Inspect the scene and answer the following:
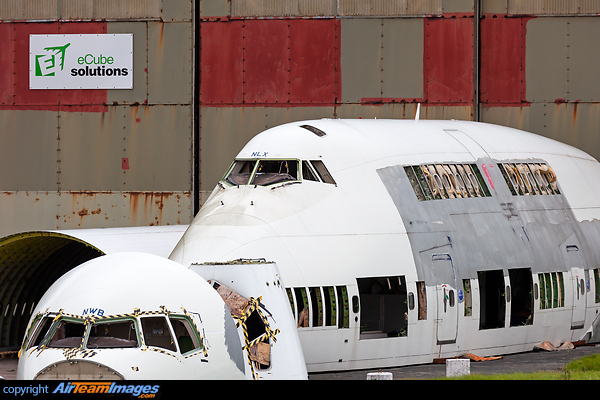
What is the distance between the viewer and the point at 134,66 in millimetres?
32750

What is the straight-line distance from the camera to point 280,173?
70.0ft

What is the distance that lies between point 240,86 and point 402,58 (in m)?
5.62

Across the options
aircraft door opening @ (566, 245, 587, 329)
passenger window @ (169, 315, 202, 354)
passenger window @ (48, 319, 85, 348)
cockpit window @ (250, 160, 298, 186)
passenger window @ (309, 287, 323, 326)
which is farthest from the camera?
aircraft door opening @ (566, 245, 587, 329)

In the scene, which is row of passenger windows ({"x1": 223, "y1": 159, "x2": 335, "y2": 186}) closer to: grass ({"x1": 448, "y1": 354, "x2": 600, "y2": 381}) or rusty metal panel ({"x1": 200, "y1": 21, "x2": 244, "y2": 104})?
grass ({"x1": 448, "y1": 354, "x2": 600, "y2": 381})

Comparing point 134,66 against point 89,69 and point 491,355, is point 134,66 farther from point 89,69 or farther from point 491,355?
point 491,355

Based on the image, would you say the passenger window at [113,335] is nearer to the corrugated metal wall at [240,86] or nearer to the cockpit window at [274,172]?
the cockpit window at [274,172]

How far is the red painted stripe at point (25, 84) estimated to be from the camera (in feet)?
108

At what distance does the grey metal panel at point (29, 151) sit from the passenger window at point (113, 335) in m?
19.0

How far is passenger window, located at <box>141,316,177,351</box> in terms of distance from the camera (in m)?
14.4

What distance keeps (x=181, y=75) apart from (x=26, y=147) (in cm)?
601

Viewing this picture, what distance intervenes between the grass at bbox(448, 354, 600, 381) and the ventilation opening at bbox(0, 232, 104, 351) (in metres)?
11.5

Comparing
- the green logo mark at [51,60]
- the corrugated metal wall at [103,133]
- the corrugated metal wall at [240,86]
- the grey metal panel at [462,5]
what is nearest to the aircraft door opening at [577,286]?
the corrugated metal wall at [240,86]

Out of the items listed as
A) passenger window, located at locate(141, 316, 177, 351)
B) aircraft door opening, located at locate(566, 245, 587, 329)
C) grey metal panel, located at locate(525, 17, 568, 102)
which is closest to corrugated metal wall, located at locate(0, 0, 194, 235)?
grey metal panel, located at locate(525, 17, 568, 102)

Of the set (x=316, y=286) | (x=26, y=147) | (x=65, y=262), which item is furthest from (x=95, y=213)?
(x=316, y=286)
